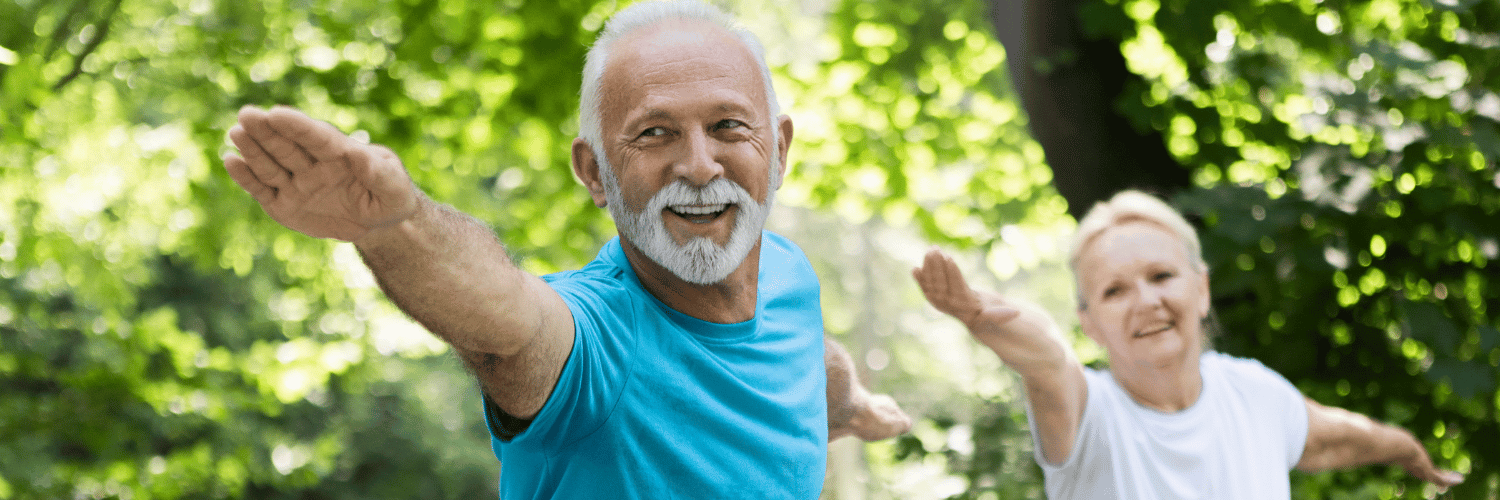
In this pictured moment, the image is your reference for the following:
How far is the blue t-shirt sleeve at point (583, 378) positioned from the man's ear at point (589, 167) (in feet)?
0.54

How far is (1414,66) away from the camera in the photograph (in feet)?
10.3

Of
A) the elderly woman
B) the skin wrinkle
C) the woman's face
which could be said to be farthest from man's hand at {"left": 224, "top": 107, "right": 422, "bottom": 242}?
the woman's face

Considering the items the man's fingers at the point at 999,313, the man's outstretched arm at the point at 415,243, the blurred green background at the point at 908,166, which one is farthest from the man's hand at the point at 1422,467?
the man's outstretched arm at the point at 415,243

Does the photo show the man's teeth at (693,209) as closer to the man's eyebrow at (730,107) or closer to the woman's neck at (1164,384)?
the man's eyebrow at (730,107)

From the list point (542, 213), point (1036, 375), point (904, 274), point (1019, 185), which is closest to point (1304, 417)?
point (1036, 375)

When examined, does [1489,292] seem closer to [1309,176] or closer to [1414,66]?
[1309,176]

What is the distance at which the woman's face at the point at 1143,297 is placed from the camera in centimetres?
259

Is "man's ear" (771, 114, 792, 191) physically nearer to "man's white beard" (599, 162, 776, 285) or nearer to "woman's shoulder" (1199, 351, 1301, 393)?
"man's white beard" (599, 162, 776, 285)

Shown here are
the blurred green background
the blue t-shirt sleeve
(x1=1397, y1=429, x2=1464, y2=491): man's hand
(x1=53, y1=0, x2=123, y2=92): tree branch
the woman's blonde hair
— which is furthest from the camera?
(x1=53, y1=0, x2=123, y2=92): tree branch

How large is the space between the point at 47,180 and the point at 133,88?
0.86 meters

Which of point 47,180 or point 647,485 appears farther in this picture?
point 47,180

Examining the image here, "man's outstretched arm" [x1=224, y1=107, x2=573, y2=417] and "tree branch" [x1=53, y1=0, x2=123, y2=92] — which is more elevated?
"man's outstretched arm" [x1=224, y1=107, x2=573, y2=417]

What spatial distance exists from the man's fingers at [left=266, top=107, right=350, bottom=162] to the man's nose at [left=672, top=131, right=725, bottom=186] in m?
0.59

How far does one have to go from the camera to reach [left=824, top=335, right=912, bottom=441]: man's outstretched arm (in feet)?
7.63
